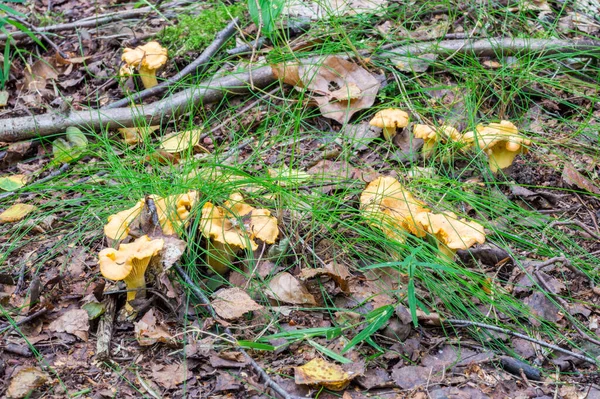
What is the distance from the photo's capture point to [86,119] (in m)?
4.05

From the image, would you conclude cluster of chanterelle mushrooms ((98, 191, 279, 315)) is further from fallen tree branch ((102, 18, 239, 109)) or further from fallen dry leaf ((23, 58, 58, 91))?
fallen dry leaf ((23, 58, 58, 91))

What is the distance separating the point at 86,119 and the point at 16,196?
73cm

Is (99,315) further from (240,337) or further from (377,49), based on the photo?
(377,49)

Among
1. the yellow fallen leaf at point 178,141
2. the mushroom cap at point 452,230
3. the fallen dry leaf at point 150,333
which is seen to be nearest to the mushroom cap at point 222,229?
the fallen dry leaf at point 150,333

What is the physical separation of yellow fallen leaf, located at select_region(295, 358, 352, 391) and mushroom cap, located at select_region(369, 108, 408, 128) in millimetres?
1632

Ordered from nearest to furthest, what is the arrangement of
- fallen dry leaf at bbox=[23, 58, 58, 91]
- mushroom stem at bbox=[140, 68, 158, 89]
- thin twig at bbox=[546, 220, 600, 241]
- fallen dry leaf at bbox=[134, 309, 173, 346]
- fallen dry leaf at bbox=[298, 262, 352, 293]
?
1. fallen dry leaf at bbox=[134, 309, 173, 346]
2. fallen dry leaf at bbox=[298, 262, 352, 293]
3. thin twig at bbox=[546, 220, 600, 241]
4. mushroom stem at bbox=[140, 68, 158, 89]
5. fallen dry leaf at bbox=[23, 58, 58, 91]

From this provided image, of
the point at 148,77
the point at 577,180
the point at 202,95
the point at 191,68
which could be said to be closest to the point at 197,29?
the point at 191,68

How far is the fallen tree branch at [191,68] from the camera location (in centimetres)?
430

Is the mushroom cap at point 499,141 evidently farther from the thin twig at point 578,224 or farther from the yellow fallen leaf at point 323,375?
the yellow fallen leaf at point 323,375

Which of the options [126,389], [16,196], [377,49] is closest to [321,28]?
[377,49]

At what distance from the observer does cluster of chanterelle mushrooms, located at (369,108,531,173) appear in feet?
10.9

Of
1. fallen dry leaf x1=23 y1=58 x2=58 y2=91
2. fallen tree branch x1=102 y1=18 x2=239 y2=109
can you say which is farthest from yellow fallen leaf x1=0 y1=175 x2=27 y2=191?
fallen dry leaf x1=23 y1=58 x2=58 y2=91

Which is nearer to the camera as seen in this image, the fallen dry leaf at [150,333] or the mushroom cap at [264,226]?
the fallen dry leaf at [150,333]

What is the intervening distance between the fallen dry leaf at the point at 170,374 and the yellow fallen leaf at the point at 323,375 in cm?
48
